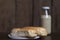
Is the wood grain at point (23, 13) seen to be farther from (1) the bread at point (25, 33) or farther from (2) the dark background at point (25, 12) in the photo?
(1) the bread at point (25, 33)

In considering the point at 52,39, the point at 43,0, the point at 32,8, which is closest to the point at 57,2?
the point at 43,0

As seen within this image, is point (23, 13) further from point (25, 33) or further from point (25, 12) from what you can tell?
point (25, 33)

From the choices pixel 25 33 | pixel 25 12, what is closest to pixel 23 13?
pixel 25 12

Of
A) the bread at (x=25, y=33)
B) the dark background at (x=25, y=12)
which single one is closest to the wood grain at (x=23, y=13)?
the dark background at (x=25, y=12)

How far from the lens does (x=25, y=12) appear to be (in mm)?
1681

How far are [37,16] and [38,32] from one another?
2.37 ft

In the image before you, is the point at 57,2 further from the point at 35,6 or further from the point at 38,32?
the point at 38,32

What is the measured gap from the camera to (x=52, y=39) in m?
0.96

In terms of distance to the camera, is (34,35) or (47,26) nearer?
(34,35)

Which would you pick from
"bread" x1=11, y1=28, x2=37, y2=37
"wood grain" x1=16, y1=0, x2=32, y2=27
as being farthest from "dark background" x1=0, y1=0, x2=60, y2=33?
"bread" x1=11, y1=28, x2=37, y2=37

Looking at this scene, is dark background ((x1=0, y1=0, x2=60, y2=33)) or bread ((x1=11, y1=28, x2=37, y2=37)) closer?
bread ((x1=11, y1=28, x2=37, y2=37))

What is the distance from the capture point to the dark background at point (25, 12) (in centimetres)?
167

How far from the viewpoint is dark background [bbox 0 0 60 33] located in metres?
1.67

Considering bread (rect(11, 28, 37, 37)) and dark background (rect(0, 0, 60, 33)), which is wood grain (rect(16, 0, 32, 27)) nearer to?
dark background (rect(0, 0, 60, 33))
